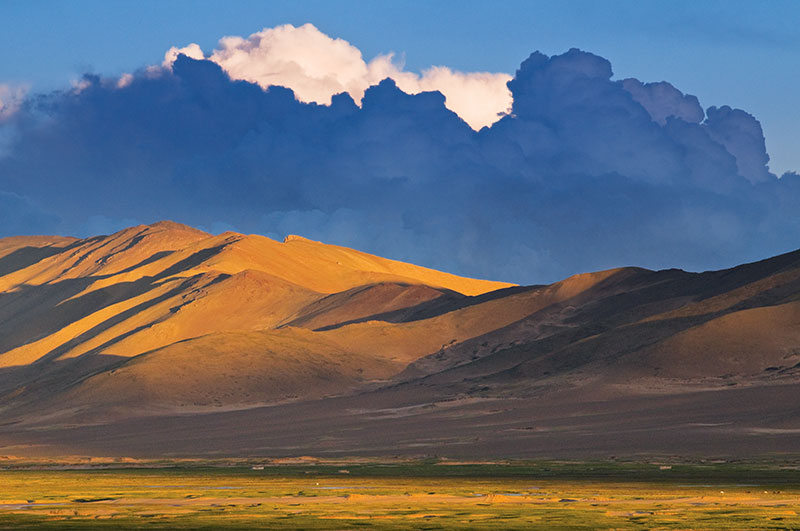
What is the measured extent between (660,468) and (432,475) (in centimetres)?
1548

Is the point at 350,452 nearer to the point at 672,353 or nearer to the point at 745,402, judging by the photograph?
the point at 745,402

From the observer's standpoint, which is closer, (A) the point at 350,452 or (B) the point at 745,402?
(A) the point at 350,452

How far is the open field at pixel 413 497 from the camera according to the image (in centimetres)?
4669

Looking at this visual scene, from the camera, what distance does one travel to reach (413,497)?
61.5 metres

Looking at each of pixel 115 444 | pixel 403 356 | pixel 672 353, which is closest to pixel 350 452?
pixel 115 444

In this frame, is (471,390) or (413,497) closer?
(413,497)

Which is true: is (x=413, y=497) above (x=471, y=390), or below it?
below

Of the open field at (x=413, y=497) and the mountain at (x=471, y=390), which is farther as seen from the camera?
the mountain at (x=471, y=390)

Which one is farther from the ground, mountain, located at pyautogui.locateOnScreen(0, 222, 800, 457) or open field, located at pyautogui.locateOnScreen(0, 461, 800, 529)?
mountain, located at pyautogui.locateOnScreen(0, 222, 800, 457)

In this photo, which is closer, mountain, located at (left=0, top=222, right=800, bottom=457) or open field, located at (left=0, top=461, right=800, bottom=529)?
open field, located at (left=0, top=461, right=800, bottom=529)

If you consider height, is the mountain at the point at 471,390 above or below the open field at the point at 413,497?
above

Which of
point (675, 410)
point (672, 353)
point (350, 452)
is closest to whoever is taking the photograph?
point (350, 452)

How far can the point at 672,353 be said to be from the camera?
149 meters

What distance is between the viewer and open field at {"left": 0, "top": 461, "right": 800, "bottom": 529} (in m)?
46.7
